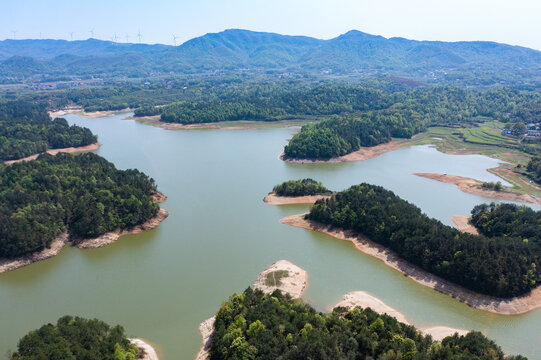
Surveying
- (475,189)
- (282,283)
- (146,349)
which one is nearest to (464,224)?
(475,189)

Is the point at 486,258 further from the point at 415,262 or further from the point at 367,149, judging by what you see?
A: the point at 367,149

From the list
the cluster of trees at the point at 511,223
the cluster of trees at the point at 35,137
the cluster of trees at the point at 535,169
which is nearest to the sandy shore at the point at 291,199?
the cluster of trees at the point at 511,223

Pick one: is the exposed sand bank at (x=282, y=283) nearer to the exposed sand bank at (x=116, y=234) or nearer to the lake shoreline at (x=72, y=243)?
the exposed sand bank at (x=116, y=234)

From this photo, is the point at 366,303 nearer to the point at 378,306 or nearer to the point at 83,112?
the point at 378,306

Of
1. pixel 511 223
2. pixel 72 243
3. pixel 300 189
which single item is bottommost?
pixel 72 243

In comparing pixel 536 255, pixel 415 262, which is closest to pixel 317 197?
pixel 415 262

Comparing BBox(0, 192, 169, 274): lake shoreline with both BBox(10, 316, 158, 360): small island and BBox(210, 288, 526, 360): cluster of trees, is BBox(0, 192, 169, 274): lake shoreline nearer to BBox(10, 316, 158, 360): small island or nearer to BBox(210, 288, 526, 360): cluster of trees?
BBox(10, 316, 158, 360): small island
